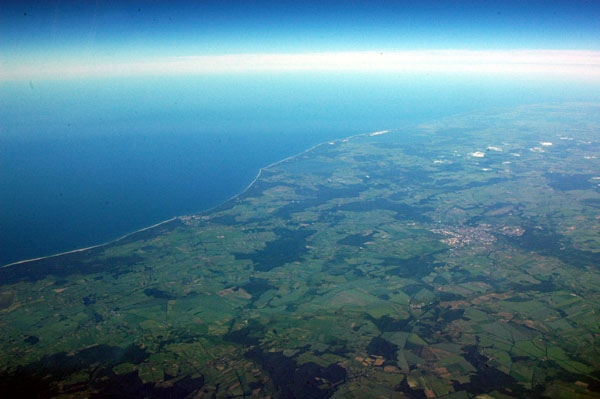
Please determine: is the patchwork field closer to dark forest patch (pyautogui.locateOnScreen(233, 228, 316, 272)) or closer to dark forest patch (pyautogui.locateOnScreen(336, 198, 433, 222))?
dark forest patch (pyautogui.locateOnScreen(233, 228, 316, 272))

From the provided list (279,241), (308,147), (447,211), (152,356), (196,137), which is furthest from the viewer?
(196,137)

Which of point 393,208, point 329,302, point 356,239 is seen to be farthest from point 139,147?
point 329,302

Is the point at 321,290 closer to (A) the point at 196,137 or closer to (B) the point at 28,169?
(B) the point at 28,169

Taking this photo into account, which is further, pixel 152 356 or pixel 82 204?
pixel 82 204

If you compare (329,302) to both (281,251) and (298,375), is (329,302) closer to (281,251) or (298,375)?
(298,375)

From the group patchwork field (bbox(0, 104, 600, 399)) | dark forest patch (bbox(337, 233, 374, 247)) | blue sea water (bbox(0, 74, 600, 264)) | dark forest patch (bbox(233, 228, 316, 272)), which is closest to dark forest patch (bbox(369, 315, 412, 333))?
patchwork field (bbox(0, 104, 600, 399))

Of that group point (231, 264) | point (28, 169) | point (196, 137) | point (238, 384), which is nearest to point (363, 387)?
point (238, 384)

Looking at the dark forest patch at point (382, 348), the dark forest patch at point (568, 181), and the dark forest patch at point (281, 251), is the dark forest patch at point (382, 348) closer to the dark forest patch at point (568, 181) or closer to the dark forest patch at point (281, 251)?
the dark forest patch at point (281, 251)

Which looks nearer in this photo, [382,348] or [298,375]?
[298,375]

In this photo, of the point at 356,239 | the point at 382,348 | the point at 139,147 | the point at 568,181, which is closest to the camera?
the point at 382,348

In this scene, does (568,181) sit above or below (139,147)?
below
